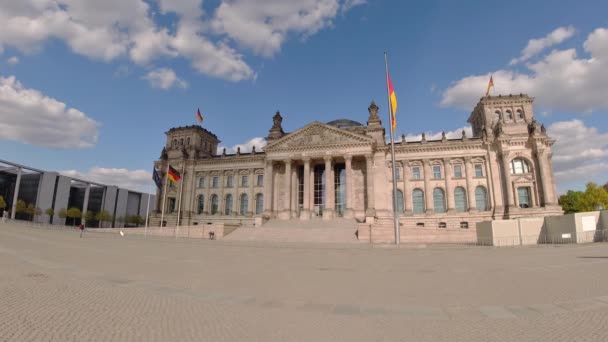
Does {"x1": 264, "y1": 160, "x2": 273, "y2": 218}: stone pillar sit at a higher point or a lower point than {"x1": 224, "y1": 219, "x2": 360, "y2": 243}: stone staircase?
higher

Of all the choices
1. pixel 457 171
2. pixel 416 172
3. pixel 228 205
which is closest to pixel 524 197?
pixel 457 171

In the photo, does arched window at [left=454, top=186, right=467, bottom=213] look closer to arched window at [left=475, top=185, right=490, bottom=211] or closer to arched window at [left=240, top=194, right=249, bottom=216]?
arched window at [left=475, top=185, right=490, bottom=211]

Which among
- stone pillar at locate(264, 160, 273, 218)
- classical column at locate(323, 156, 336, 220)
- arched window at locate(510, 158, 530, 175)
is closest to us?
arched window at locate(510, 158, 530, 175)

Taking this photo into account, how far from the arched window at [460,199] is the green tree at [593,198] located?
3507 cm

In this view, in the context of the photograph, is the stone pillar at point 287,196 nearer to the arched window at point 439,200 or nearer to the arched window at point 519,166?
the arched window at point 439,200

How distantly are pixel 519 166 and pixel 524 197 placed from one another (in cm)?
493

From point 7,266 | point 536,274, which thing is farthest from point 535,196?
point 7,266

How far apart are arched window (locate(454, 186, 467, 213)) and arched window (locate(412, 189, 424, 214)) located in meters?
5.21

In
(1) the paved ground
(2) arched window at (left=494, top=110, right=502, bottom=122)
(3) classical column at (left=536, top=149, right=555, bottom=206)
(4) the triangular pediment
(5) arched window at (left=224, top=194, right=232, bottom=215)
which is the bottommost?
(1) the paved ground

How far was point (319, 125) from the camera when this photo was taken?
169 ft

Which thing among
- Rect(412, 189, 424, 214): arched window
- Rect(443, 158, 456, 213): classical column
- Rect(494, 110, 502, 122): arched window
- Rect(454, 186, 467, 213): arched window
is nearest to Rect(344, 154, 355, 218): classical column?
Rect(412, 189, 424, 214): arched window

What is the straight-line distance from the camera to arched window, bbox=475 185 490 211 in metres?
48.1

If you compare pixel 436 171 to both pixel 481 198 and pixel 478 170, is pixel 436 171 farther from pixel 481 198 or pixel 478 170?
pixel 481 198

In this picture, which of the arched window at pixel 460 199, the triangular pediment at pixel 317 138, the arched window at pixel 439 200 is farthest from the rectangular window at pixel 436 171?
the triangular pediment at pixel 317 138
